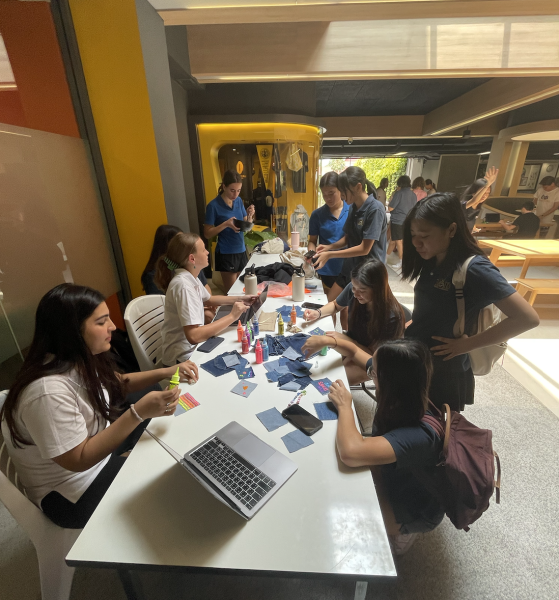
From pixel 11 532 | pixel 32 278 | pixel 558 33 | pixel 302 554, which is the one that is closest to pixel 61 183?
pixel 32 278

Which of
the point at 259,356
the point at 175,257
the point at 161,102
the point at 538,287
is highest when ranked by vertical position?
the point at 161,102

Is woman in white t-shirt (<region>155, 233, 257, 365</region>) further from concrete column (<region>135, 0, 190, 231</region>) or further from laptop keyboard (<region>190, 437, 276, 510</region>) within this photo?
concrete column (<region>135, 0, 190, 231</region>)

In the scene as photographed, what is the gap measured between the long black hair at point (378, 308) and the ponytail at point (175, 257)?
3.34 ft

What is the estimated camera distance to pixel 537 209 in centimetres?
662

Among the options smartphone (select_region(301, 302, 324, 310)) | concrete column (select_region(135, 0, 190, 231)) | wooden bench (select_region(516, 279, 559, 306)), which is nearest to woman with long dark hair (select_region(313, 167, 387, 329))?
smartphone (select_region(301, 302, 324, 310))

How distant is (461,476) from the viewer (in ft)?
3.38

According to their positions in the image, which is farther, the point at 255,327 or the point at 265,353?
the point at 255,327

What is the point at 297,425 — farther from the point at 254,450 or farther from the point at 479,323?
the point at 479,323

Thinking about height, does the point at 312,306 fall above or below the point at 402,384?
below

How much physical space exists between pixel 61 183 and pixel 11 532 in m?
2.26

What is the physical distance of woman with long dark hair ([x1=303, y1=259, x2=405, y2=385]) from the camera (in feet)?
5.39

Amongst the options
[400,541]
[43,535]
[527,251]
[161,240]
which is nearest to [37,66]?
[161,240]

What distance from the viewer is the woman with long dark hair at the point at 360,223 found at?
7.90ft

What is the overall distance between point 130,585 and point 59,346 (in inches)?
34.2
